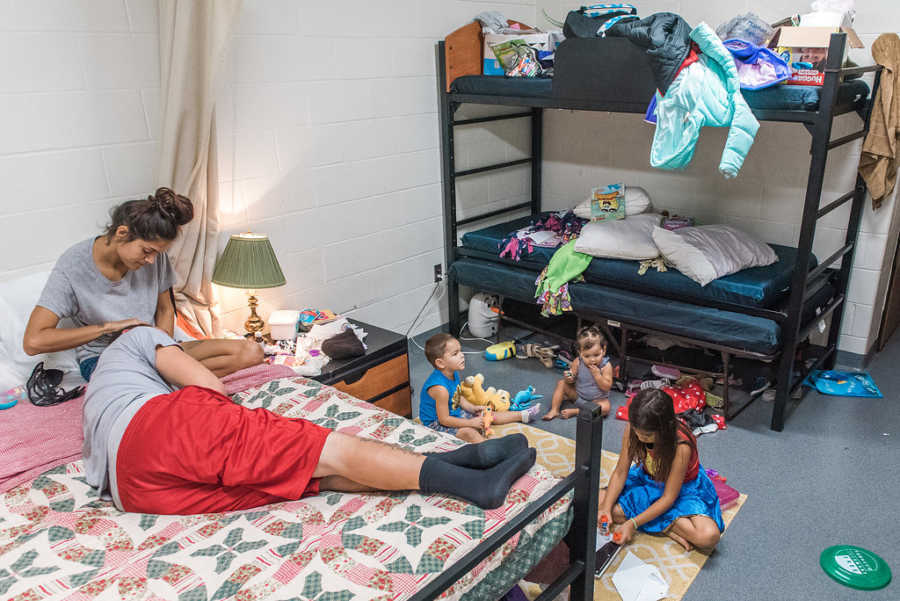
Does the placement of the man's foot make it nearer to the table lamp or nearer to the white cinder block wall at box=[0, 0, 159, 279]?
the table lamp

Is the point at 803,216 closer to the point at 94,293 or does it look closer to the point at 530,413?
the point at 530,413

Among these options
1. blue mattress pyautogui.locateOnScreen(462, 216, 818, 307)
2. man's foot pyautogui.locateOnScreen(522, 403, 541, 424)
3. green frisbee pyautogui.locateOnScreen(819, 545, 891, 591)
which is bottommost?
green frisbee pyautogui.locateOnScreen(819, 545, 891, 591)

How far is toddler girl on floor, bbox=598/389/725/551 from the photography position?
216 centimetres

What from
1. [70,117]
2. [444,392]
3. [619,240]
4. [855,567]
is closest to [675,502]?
[855,567]

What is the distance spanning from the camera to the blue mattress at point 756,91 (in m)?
2.57

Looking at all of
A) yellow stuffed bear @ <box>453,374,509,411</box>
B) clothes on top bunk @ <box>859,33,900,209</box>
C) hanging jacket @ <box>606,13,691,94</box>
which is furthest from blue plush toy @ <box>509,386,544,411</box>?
clothes on top bunk @ <box>859,33,900,209</box>

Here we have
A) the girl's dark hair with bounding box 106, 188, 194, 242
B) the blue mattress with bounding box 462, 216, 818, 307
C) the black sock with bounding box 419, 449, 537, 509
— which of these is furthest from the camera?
the blue mattress with bounding box 462, 216, 818, 307

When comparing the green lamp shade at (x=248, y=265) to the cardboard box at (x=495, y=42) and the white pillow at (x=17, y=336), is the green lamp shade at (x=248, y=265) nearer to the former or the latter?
the white pillow at (x=17, y=336)

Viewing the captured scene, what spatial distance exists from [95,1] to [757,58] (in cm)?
241

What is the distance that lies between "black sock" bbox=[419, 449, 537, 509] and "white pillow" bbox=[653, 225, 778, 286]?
1.52 m

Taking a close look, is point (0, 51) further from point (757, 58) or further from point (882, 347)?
point (882, 347)

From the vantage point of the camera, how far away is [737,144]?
257 cm

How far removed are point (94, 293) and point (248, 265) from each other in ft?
2.01

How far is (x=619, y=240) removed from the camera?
10.6 ft
